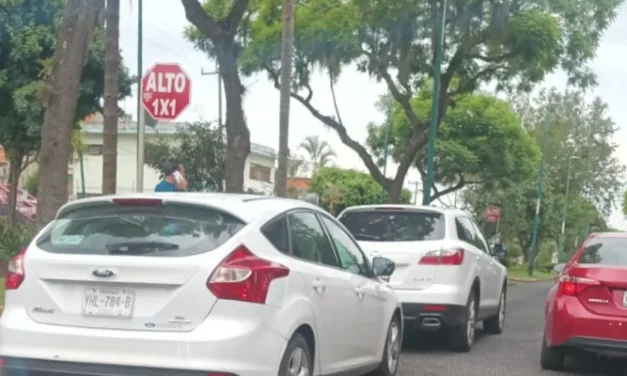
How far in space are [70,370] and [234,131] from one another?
11.6 metres

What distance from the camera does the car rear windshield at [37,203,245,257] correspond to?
618 cm

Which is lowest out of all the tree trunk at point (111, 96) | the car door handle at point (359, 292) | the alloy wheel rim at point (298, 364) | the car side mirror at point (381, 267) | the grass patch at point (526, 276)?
A: the grass patch at point (526, 276)

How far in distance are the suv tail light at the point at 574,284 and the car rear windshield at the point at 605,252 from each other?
12.4 inches

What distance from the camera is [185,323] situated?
5.91 meters

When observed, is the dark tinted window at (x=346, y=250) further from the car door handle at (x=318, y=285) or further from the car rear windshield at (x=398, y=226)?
the car rear windshield at (x=398, y=226)

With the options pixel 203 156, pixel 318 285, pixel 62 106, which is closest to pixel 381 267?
pixel 318 285

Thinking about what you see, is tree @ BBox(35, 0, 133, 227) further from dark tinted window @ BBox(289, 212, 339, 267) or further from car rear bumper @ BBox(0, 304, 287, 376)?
car rear bumper @ BBox(0, 304, 287, 376)

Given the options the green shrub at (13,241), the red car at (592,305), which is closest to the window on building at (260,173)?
Result: the green shrub at (13,241)

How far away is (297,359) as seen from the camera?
648 centimetres

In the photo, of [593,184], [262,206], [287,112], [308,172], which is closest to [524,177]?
[287,112]

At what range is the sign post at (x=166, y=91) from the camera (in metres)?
13.1

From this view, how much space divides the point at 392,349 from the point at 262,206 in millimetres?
2864

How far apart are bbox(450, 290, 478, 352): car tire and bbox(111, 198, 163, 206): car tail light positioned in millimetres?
5461

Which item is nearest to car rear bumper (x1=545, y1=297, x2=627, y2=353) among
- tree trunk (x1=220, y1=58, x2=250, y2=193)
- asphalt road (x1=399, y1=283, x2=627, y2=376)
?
asphalt road (x1=399, y1=283, x2=627, y2=376)
